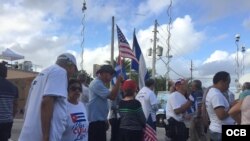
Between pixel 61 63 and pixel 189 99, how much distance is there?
4.51 m

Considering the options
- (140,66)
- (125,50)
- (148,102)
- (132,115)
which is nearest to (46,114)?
(132,115)

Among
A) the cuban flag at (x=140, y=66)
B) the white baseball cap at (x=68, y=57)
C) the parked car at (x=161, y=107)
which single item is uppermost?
the cuban flag at (x=140, y=66)

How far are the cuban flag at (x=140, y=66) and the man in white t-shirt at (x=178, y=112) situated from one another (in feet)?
8.76

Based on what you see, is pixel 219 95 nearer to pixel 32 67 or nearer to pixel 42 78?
pixel 42 78

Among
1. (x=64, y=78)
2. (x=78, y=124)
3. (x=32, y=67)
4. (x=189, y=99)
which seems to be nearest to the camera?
(x=64, y=78)

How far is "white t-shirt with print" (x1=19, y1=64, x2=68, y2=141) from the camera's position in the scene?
14.6 ft

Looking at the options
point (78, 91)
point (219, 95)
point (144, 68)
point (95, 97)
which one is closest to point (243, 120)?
point (219, 95)

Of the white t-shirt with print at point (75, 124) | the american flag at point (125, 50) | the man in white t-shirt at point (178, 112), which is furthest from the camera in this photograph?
the american flag at point (125, 50)

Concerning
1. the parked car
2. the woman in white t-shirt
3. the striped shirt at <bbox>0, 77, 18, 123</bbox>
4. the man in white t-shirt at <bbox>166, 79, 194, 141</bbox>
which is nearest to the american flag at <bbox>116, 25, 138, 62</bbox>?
the man in white t-shirt at <bbox>166, 79, 194, 141</bbox>

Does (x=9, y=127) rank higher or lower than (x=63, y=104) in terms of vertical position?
lower

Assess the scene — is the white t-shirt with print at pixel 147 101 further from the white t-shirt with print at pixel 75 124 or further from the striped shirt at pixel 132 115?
the white t-shirt with print at pixel 75 124

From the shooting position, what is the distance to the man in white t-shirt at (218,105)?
6.37m

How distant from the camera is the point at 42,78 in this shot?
4.55 m

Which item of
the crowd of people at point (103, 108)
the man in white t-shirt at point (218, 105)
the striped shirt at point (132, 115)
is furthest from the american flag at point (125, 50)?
the man in white t-shirt at point (218, 105)
